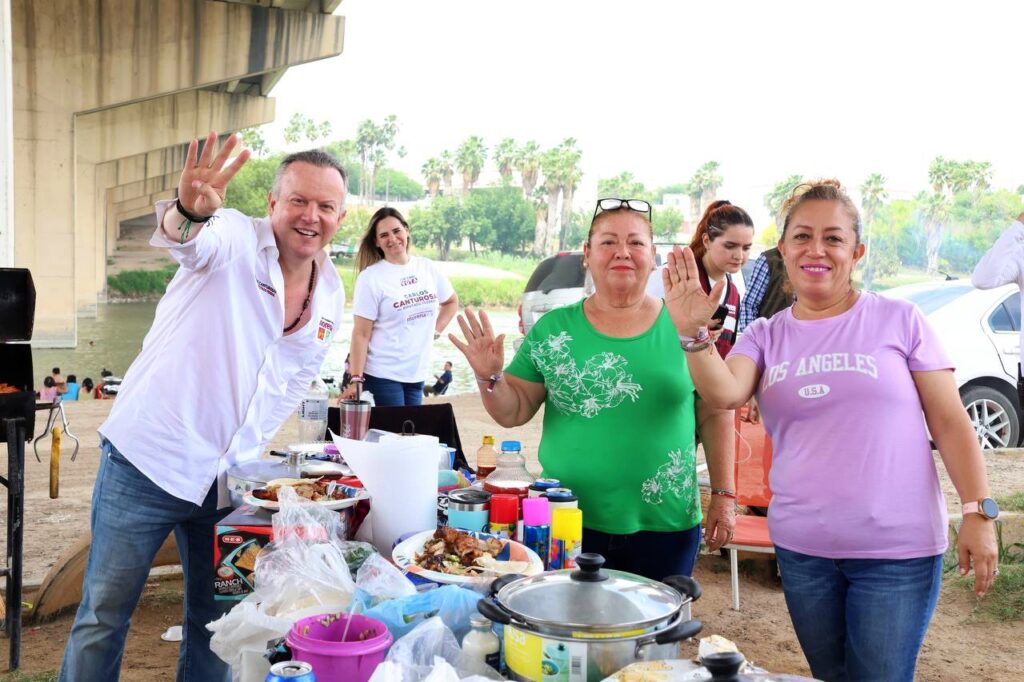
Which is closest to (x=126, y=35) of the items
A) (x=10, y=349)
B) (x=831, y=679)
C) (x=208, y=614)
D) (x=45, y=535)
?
(x=45, y=535)

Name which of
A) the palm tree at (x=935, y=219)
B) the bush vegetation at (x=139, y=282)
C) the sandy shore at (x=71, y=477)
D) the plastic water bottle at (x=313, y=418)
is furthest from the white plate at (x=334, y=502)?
the bush vegetation at (x=139, y=282)

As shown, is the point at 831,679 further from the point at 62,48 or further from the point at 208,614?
the point at 62,48

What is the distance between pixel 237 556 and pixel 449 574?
2.05 ft

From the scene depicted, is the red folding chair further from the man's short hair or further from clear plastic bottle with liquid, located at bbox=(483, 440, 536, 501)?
the man's short hair

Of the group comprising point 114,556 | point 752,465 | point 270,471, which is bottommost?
point 752,465

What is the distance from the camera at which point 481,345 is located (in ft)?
9.80

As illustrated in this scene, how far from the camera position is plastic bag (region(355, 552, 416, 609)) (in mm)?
1971

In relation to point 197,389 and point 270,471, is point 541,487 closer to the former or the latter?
point 270,471

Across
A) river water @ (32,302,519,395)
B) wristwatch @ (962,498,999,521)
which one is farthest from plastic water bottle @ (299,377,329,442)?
river water @ (32,302,519,395)

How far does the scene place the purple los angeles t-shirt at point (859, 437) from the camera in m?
2.33

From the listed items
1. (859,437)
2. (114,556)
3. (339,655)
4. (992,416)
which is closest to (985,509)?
(859,437)

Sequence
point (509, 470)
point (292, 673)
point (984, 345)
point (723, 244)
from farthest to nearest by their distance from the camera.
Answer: point (984, 345) < point (723, 244) < point (509, 470) < point (292, 673)

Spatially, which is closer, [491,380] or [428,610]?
[428,610]

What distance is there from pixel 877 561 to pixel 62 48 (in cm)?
1971
